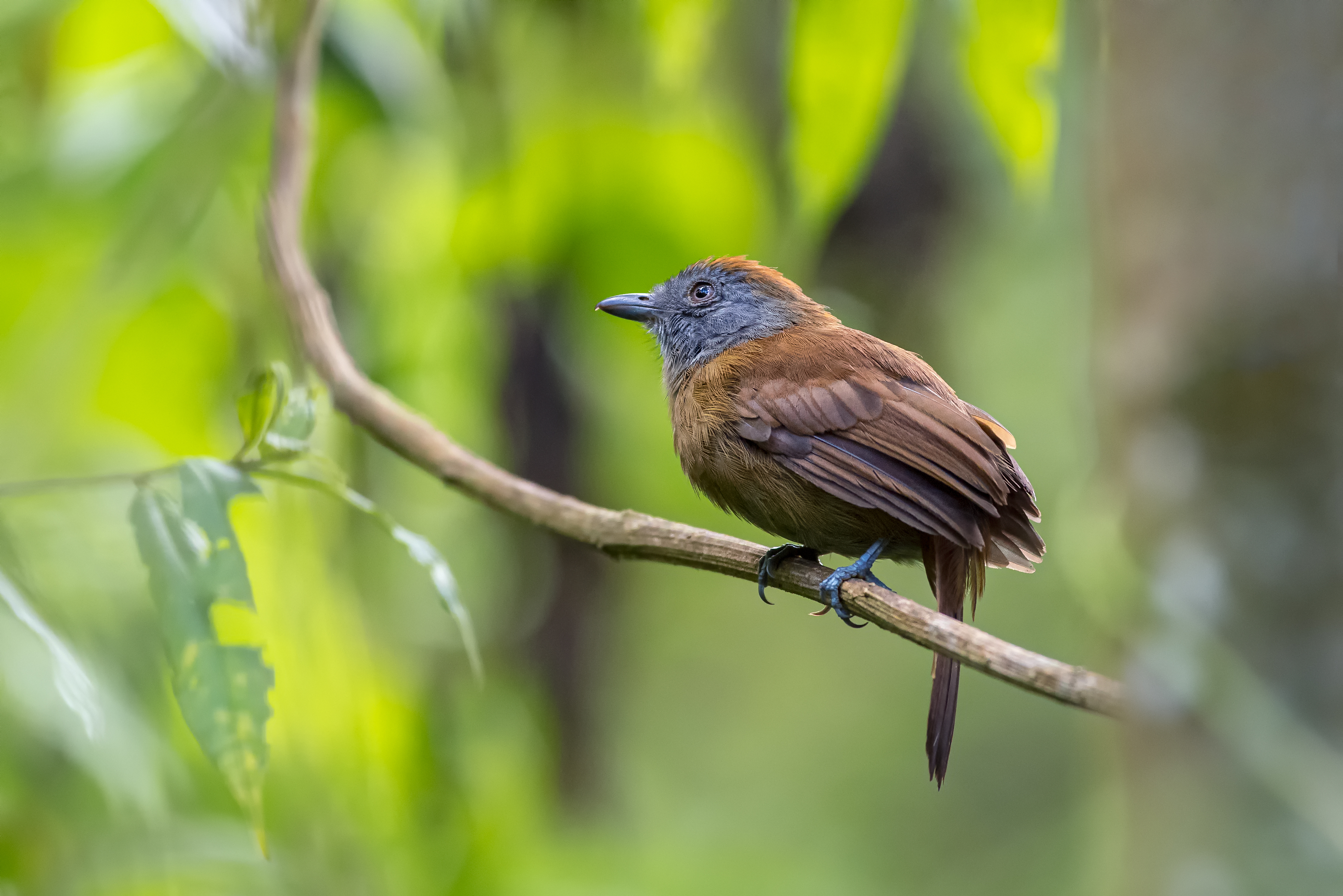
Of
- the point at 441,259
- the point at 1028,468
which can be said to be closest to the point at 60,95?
the point at 441,259

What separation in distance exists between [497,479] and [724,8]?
3.96ft

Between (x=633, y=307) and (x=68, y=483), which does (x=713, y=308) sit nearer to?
(x=633, y=307)

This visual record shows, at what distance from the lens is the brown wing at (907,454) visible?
235 centimetres

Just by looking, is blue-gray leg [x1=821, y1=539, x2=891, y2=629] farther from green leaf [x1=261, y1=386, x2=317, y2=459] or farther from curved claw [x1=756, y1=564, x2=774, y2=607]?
green leaf [x1=261, y1=386, x2=317, y2=459]

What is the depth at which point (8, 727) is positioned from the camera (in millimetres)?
2125

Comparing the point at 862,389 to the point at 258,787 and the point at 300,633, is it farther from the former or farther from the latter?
the point at 258,787

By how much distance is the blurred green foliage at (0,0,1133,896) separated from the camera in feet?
7.61

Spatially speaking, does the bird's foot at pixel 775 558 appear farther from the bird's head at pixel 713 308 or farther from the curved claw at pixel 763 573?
the bird's head at pixel 713 308

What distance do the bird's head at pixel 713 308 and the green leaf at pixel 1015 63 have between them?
1148 millimetres

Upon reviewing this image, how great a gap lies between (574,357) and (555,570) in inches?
39.6

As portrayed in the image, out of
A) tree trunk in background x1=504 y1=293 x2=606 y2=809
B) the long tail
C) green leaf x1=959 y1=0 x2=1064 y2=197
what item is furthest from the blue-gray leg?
tree trunk in background x1=504 y1=293 x2=606 y2=809

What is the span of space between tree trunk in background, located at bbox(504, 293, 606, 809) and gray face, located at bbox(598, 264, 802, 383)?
4.45 ft

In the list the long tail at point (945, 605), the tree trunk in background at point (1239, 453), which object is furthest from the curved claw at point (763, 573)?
the tree trunk in background at point (1239, 453)

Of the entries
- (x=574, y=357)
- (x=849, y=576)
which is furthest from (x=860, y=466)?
(x=574, y=357)
